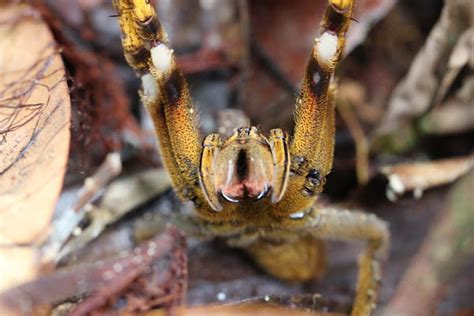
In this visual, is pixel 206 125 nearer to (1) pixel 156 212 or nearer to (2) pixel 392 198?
(1) pixel 156 212

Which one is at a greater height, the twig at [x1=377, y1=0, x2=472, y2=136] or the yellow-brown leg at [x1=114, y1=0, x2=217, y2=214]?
the twig at [x1=377, y1=0, x2=472, y2=136]

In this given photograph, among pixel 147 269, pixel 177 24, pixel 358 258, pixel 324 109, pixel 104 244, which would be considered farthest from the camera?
pixel 177 24

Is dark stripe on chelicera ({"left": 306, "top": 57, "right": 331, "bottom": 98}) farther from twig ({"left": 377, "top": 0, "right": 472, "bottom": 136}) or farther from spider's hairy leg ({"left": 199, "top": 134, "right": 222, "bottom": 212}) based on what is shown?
twig ({"left": 377, "top": 0, "right": 472, "bottom": 136})

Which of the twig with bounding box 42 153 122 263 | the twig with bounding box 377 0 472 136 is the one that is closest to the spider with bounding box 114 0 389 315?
the twig with bounding box 42 153 122 263

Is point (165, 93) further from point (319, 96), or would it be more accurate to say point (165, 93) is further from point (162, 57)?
point (319, 96)

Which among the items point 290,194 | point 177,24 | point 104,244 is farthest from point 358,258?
point 177,24

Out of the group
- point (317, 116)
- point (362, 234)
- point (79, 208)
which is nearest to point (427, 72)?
point (362, 234)

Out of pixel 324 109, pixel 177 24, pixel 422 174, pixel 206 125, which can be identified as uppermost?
pixel 177 24
